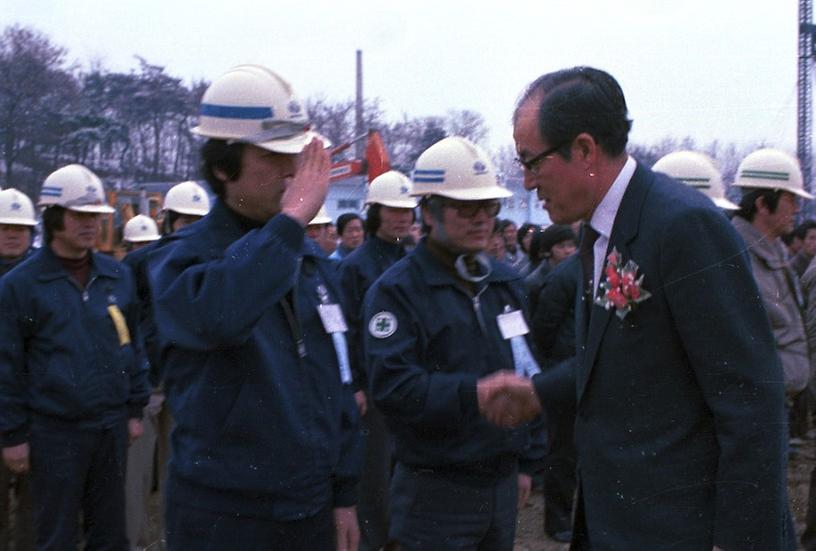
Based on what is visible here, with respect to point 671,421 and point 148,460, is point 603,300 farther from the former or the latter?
point 148,460

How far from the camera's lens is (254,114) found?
2.77 metres

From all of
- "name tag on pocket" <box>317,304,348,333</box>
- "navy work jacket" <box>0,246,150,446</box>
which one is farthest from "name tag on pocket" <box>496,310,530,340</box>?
"navy work jacket" <box>0,246,150,446</box>

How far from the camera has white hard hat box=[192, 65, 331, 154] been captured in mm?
2740

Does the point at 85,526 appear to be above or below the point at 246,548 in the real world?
below

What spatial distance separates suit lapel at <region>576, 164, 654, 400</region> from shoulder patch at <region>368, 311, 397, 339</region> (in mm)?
1181

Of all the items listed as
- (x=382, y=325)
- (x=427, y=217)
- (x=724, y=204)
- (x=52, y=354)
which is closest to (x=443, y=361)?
(x=382, y=325)

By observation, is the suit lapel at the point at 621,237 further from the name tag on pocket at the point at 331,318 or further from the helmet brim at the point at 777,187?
the helmet brim at the point at 777,187

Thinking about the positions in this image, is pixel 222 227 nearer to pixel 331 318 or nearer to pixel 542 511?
pixel 331 318

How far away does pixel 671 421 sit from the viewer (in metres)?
2.27

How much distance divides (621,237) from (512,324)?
1.43 meters

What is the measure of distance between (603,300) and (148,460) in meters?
4.77

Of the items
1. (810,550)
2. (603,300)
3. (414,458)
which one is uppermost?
(603,300)

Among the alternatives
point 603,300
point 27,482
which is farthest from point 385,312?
point 27,482

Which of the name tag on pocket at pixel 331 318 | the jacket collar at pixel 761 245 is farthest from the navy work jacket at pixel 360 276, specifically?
the name tag on pocket at pixel 331 318
